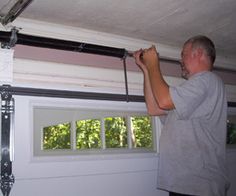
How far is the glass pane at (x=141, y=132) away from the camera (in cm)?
192

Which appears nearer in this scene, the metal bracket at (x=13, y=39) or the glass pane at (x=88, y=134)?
the metal bracket at (x=13, y=39)

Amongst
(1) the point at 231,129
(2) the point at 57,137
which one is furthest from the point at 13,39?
(1) the point at 231,129

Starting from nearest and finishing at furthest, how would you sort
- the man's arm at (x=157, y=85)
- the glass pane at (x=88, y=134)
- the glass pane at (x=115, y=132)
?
the man's arm at (x=157, y=85), the glass pane at (x=88, y=134), the glass pane at (x=115, y=132)

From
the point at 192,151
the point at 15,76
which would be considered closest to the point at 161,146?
the point at 192,151

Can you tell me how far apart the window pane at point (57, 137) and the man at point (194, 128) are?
0.53 meters

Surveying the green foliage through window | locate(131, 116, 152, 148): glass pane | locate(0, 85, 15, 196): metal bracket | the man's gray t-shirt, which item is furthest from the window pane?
the man's gray t-shirt

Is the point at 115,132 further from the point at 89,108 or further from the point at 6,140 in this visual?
the point at 6,140

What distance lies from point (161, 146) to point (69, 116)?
53cm

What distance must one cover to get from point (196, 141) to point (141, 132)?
608 mm

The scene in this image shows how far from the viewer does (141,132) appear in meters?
1.94

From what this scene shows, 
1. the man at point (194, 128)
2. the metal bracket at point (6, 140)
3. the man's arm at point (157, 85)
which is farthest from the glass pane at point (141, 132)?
the metal bracket at point (6, 140)

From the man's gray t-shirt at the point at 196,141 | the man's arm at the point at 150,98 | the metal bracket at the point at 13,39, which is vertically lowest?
the man's gray t-shirt at the point at 196,141

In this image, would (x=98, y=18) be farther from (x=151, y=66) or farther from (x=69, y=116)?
(x=69, y=116)

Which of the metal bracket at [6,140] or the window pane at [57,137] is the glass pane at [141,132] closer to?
the window pane at [57,137]
